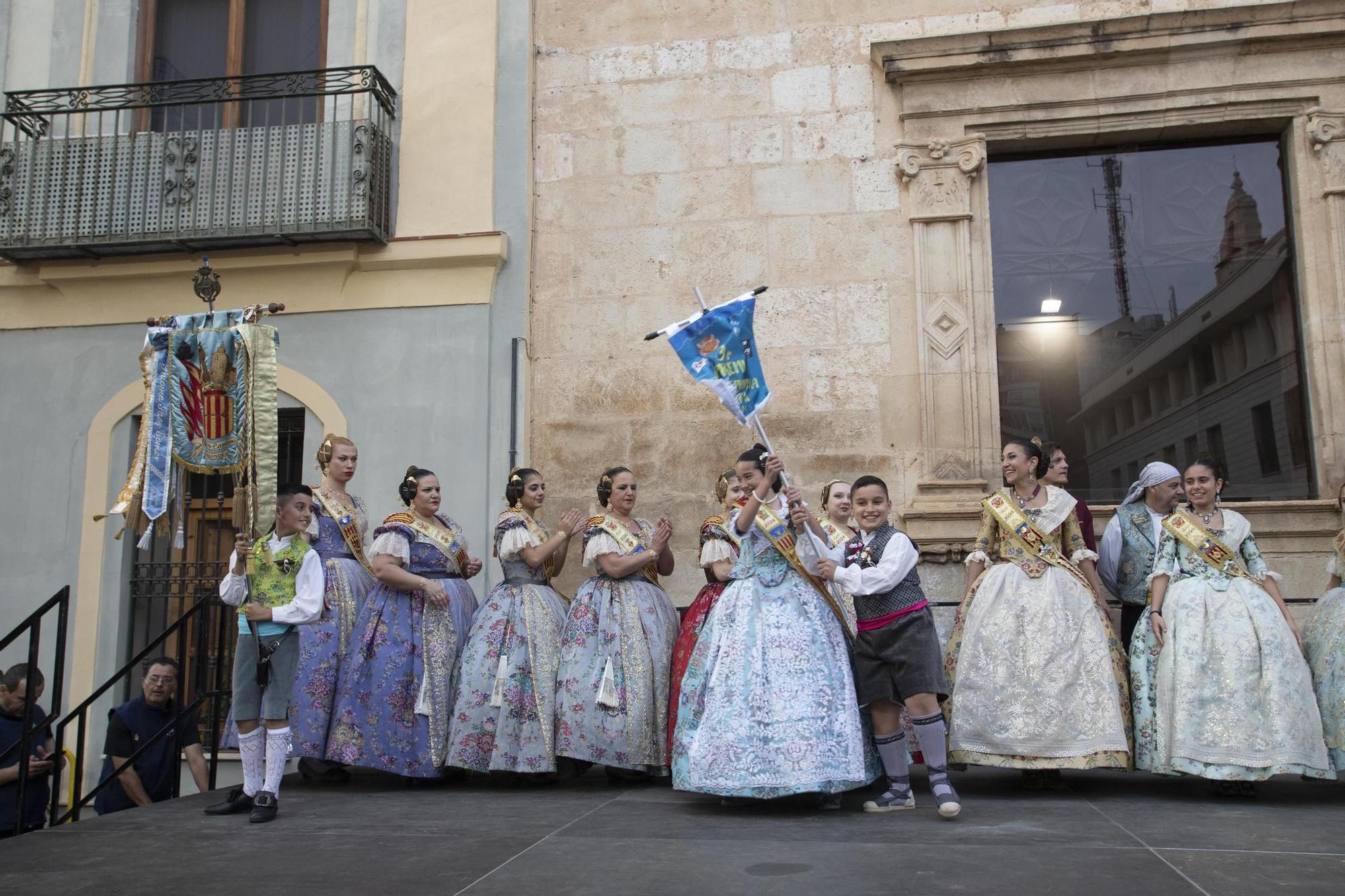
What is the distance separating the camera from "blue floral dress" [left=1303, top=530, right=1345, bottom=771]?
19.1 ft

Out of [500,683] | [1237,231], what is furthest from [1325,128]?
[500,683]

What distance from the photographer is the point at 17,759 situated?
6914mm

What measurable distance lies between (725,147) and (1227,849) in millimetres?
5910

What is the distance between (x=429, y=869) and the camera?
4.43m

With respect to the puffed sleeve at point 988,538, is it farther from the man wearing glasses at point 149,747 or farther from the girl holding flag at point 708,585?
the man wearing glasses at point 149,747

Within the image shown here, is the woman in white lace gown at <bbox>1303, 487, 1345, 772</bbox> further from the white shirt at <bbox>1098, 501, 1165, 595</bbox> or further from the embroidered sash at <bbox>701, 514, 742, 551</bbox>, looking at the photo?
the embroidered sash at <bbox>701, 514, 742, 551</bbox>

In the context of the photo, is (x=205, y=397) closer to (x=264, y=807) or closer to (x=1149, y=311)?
(x=264, y=807)

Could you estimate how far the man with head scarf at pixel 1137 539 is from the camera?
655 centimetres

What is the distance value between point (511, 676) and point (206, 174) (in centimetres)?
486

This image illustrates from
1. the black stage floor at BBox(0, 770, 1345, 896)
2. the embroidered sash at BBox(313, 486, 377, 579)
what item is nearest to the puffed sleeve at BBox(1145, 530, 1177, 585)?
the black stage floor at BBox(0, 770, 1345, 896)

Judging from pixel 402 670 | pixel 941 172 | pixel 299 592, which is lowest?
pixel 402 670

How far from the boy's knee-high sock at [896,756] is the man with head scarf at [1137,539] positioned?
1.68m

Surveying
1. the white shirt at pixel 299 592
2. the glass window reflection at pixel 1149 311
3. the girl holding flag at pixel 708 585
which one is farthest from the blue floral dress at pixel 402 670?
the glass window reflection at pixel 1149 311

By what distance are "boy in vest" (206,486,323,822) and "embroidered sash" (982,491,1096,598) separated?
343cm
